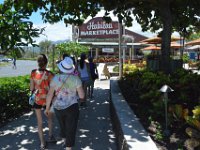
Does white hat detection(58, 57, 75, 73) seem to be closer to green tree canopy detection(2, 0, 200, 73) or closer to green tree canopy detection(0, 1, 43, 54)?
green tree canopy detection(0, 1, 43, 54)

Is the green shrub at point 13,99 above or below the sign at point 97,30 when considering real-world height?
below

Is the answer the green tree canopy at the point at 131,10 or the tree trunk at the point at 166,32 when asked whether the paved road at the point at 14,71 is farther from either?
the tree trunk at the point at 166,32

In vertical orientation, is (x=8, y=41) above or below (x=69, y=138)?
above

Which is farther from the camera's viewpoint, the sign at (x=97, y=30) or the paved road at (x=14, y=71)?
the sign at (x=97, y=30)

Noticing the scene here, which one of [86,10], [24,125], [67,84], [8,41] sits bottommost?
[24,125]

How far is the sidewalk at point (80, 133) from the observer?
7.07 metres

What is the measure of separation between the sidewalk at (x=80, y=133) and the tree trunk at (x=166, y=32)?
2.87m

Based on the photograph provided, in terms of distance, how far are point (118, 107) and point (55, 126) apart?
5.68 feet

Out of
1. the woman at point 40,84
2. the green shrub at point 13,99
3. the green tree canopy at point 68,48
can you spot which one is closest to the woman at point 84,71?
the green shrub at point 13,99

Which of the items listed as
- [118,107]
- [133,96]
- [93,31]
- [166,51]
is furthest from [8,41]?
[93,31]

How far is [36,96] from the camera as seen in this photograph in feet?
22.4

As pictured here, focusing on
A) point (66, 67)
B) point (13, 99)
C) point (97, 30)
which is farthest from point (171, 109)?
point (97, 30)

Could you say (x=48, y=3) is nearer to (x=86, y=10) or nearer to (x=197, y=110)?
(x=86, y=10)

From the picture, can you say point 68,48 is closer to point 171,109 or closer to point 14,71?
point 14,71
